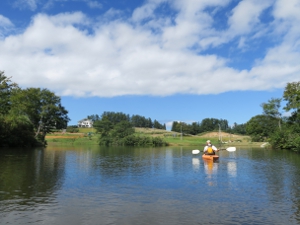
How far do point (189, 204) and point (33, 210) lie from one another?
6.44 metres

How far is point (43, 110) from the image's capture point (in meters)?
74.4

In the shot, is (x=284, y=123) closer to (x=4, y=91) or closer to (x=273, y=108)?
(x=273, y=108)

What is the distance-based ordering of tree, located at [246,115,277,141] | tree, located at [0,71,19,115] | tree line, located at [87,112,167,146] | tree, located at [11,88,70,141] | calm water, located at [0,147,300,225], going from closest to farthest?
calm water, located at [0,147,300,225]
tree, located at [0,71,19,115]
tree, located at [11,88,70,141]
tree, located at [246,115,277,141]
tree line, located at [87,112,167,146]

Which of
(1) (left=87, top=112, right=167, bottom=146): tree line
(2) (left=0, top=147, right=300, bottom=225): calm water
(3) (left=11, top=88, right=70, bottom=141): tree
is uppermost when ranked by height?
(3) (left=11, top=88, right=70, bottom=141): tree

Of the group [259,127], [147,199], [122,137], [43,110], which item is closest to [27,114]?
[43,110]

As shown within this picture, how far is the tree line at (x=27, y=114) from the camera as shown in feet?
177

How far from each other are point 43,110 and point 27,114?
6.06 meters

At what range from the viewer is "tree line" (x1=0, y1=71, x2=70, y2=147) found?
54062 mm

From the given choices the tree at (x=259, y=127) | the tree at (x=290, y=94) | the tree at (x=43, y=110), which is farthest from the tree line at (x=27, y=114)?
the tree at (x=259, y=127)

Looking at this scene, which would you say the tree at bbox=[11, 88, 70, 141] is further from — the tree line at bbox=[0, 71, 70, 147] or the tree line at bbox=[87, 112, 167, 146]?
the tree line at bbox=[87, 112, 167, 146]

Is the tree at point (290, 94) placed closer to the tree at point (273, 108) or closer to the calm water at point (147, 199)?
the tree at point (273, 108)

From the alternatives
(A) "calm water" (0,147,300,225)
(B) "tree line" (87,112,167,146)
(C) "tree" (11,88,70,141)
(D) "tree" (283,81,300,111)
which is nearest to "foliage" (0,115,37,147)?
(C) "tree" (11,88,70,141)

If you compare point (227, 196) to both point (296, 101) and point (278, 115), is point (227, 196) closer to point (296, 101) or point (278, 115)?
point (296, 101)

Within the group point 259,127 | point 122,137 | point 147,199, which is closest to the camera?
point 147,199
